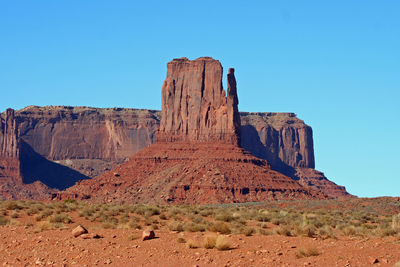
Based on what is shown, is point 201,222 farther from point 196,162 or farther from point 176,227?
point 196,162

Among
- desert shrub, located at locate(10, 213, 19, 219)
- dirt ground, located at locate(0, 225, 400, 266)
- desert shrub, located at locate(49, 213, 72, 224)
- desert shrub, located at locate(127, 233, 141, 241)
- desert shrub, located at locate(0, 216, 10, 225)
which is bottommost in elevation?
dirt ground, located at locate(0, 225, 400, 266)

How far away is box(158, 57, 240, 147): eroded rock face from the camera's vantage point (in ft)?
383

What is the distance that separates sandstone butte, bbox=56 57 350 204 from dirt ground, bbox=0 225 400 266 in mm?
64769

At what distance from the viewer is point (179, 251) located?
24.5 meters

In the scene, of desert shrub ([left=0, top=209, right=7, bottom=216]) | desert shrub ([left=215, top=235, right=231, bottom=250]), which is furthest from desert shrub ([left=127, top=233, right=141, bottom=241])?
desert shrub ([left=0, top=209, right=7, bottom=216])

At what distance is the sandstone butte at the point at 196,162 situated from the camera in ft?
323

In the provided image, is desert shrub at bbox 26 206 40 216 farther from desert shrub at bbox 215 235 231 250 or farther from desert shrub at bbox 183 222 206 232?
desert shrub at bbox 215 235 231 250

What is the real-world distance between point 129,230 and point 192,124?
89623mm

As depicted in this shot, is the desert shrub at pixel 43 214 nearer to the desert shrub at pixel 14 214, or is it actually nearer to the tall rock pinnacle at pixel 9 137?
the desert shrub at pixel 14 214

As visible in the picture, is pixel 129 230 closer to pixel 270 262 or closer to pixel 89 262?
pixel 89 262

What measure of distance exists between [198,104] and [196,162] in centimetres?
1628

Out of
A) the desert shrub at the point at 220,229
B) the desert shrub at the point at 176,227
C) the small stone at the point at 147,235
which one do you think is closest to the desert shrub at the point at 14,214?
the desert shrub at the point at 176,227

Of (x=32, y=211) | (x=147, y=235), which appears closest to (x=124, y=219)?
(x=32, y=211)

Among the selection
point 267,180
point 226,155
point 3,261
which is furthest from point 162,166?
point 3,261
